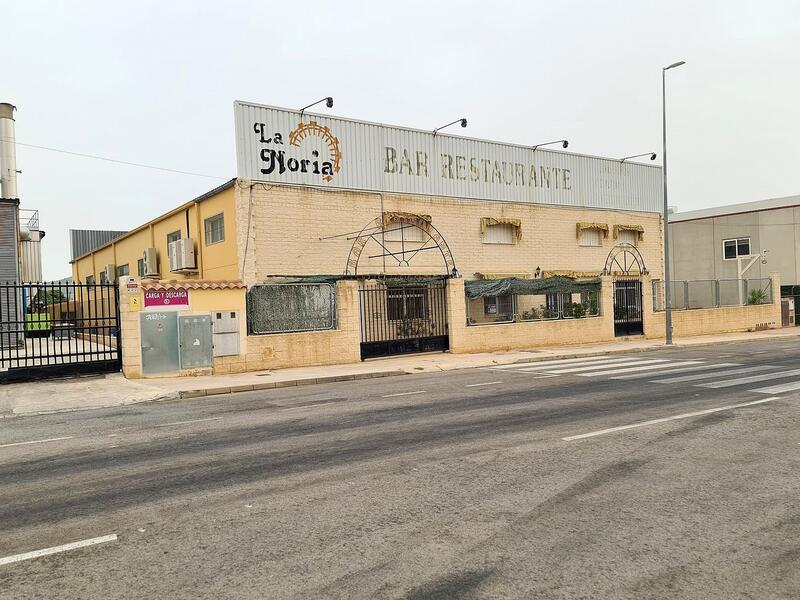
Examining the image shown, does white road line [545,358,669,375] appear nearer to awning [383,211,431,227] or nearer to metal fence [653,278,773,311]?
awning [383,211,431,227]

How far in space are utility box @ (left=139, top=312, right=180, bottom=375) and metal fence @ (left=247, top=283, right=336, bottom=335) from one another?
7.65ft

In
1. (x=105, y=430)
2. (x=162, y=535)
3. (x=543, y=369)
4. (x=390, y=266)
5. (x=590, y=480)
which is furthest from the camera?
(x=390, y=266)

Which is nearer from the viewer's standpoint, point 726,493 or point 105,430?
point 726,493

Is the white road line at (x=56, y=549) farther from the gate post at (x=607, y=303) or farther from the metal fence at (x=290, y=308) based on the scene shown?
the gate post at (x=607, y=303)

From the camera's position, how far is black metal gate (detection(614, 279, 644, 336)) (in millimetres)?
28188

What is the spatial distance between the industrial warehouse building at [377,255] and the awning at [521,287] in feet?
0.20

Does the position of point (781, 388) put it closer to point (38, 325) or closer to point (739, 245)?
point (38, 325)

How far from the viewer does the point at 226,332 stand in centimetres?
1766

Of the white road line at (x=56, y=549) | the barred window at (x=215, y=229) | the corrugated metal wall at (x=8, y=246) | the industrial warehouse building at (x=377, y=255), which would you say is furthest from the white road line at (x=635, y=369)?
the corrugated metal wall at (x=8, y=246)

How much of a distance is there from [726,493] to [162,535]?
5060mm

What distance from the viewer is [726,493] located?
569 centimetres

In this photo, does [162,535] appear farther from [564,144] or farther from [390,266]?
[564,144]

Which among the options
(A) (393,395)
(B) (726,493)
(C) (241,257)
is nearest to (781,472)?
(B) (726,493)

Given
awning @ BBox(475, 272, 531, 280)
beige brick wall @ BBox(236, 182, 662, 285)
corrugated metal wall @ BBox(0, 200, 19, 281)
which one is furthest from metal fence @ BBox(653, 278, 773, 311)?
corrugated metal wall @ BBox(0, 200, 19, 281)
